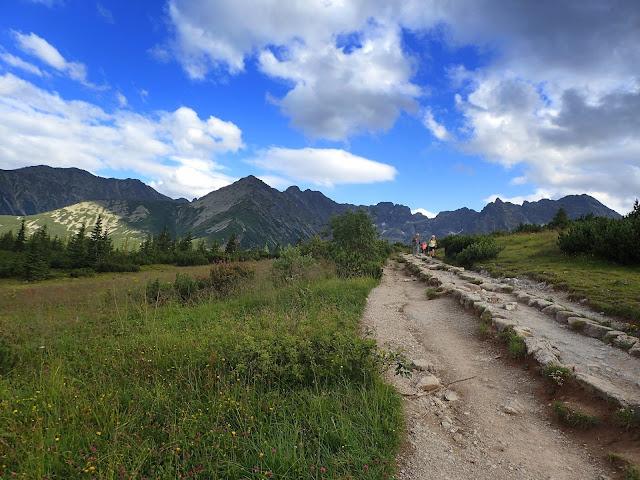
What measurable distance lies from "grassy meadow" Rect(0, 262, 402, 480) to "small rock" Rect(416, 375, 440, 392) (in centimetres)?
99

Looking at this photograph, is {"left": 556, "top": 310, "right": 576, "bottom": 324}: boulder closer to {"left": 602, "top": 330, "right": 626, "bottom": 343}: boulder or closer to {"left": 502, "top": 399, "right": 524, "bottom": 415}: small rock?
{"left": 602, "top": 330, "right": 626, "bottom": 343}: boulder

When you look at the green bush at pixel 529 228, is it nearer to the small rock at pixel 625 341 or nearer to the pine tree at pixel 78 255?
the small rock at pixel 625 341

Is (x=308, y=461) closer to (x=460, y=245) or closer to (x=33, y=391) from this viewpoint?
(x=33, y=391)

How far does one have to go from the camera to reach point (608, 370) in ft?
19.6

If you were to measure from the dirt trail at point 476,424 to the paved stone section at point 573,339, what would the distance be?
82 cm

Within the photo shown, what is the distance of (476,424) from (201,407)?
3.99 meters

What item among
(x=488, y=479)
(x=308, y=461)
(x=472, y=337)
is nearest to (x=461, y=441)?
(x=488, y=479)

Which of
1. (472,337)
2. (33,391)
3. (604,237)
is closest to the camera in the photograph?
(33,391)

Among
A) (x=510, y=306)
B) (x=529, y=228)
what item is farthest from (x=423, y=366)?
(x=529, y=228)

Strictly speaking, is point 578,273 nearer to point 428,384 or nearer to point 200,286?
point 428,384

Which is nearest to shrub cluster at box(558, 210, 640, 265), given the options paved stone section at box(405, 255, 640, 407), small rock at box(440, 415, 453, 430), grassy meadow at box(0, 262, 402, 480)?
paved stone section at box(405, 255, 640, 407)

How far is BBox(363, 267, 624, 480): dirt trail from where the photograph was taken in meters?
3.82

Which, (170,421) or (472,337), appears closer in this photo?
(170,421)

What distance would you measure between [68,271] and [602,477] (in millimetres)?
48008
